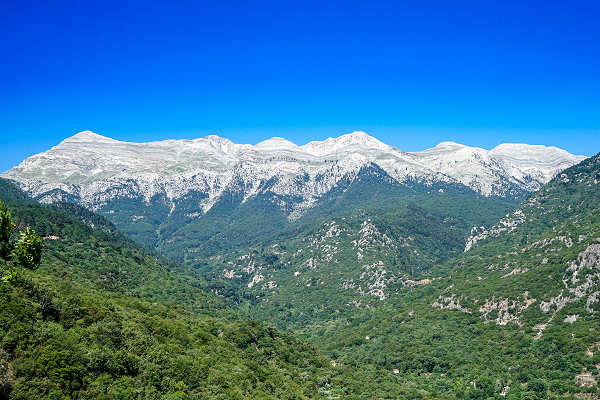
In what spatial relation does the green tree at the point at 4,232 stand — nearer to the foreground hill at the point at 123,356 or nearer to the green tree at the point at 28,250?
the green tree at the point at 28,250

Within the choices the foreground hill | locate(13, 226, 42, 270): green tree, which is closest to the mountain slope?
the foreground hill

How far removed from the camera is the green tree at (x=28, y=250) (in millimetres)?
55500

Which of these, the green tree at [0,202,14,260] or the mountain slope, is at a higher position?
the green tree at [0,202,14,260]

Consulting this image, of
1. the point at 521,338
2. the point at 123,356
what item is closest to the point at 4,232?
the point at 123,356

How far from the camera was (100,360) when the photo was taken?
198 feet

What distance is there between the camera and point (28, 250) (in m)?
56.8

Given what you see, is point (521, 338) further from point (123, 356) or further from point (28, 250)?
point (28, 250)

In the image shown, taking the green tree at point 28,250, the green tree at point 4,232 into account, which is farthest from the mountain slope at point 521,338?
the green tree at point 4,232

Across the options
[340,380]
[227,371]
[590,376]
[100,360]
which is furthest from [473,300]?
[100,360]

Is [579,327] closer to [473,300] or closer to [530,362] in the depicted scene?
[530,362]

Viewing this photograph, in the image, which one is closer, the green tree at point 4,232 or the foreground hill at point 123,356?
the foreground hill at point 123,356

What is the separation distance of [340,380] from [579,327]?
88232 millimetres

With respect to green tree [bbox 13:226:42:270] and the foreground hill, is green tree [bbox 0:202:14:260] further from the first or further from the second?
the foreground hill

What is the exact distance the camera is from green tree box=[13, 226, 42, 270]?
55.5 meters
